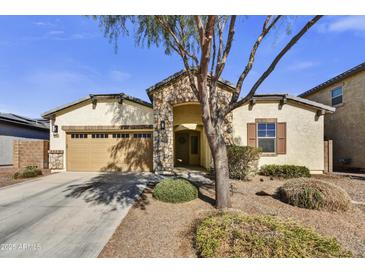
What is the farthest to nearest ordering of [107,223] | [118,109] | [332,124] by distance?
[332,124] < [118,109] < [107,223]

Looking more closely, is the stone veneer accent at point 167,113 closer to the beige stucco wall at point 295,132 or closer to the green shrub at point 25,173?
the beige stucco wall at point 295,132

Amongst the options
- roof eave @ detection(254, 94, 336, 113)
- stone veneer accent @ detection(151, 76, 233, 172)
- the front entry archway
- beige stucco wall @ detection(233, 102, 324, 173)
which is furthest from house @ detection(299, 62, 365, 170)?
the front entry archway

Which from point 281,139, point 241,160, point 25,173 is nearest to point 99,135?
point 25,173

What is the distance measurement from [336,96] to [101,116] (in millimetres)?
14696

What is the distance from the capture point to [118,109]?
32.9 feet

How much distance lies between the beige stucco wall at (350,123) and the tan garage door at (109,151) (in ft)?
38.9

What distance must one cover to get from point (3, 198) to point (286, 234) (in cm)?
801

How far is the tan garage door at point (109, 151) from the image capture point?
996 centimetres

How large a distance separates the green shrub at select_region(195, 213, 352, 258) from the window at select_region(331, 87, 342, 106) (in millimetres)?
11600

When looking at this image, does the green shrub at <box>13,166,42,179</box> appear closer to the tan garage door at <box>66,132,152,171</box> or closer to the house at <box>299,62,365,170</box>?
the tan garage door at <box>66,132,152,171</box>

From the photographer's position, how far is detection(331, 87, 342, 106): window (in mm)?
10883

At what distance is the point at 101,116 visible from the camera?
10062 mm
